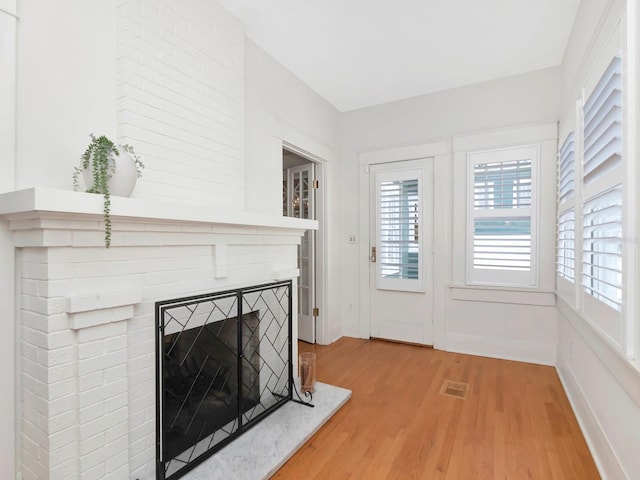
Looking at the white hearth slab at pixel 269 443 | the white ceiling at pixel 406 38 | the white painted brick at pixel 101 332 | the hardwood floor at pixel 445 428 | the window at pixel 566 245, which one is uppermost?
the white ceiling at pixel 406 38

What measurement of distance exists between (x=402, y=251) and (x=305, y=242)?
111cm

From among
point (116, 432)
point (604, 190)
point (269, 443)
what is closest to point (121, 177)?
point (116, 432)

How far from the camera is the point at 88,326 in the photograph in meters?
1.33

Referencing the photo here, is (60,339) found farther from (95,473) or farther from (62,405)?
(95,473)

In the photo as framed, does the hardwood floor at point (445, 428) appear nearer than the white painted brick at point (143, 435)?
No

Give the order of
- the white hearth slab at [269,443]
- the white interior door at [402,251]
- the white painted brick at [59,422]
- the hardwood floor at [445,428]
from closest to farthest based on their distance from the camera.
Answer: the white painted brick at [59,422] < the white hearth slab at [269,443] < the hardwood floor at [445,428] < the white interior door at [402,251]

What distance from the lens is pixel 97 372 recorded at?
4.47ft

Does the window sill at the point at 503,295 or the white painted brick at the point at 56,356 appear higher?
the white painted brick at the point at 56,356

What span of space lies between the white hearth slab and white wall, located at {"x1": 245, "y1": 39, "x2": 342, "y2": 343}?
1.47 metres

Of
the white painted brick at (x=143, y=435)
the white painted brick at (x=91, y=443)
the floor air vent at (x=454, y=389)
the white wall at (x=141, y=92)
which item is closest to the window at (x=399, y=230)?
the floor air vent at (x=454, y=389)

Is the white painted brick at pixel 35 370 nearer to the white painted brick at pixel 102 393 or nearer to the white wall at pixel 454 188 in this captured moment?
the white painted brick at pixel 102 393

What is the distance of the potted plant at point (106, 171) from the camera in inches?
52.9

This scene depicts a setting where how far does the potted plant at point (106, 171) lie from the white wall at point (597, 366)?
6.74 feet

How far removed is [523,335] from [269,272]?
8.29 ft
